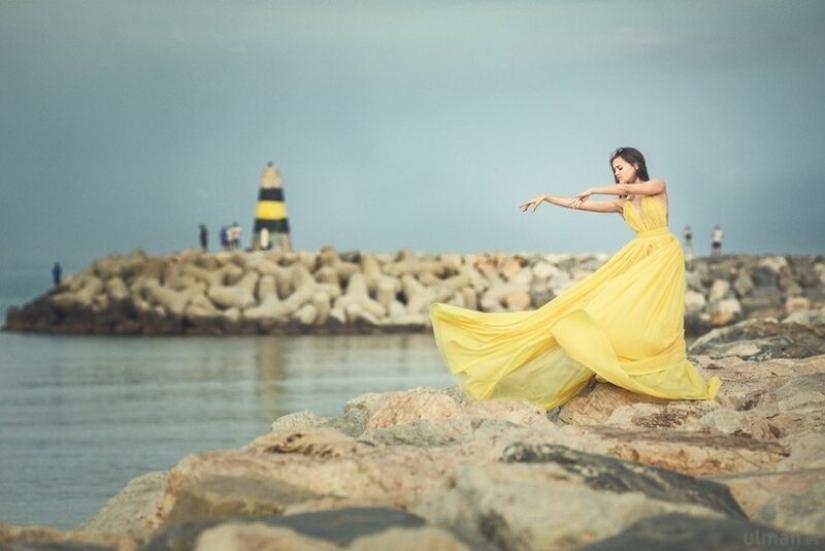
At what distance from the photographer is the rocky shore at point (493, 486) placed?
4422 millimetres

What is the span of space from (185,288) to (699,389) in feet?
91.5

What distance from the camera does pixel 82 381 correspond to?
1009 inches

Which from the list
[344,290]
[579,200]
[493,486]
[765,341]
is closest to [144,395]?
[344,290]

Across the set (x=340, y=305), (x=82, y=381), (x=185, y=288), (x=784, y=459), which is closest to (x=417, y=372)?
(x=82, y=381)

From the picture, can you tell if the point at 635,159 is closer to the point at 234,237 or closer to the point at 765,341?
the point at 765,341

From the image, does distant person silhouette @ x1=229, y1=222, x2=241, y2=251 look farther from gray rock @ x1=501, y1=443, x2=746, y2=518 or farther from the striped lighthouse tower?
gray rock @ x1=501, y1=443, x2=746, y2=518

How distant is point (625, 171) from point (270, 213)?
34.7 meters

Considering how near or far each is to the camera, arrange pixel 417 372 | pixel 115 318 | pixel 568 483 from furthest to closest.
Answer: pixel 115 318
pixel 417 372
pixel 568 483

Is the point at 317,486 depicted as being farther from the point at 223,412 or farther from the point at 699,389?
the point at 223,412

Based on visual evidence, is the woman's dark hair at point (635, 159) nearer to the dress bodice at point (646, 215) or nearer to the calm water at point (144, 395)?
the dress bodice at point (646, 215)

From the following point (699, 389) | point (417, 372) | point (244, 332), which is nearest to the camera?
point (699, 389)

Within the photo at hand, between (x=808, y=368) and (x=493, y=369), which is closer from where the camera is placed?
(x=493, y=369)

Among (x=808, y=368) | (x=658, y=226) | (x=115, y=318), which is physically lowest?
(x=115, y=318)

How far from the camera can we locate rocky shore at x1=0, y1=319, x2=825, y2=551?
14.5 feet
